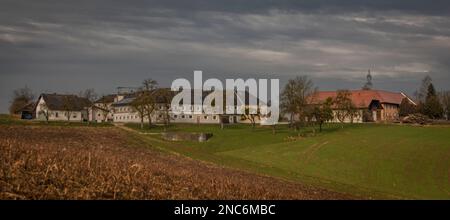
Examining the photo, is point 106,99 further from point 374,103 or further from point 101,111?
point 374,103

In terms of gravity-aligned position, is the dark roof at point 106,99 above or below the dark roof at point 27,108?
above

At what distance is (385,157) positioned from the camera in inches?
2308

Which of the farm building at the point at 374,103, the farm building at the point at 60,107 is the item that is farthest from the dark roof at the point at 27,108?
the farm building at the point at 374,103

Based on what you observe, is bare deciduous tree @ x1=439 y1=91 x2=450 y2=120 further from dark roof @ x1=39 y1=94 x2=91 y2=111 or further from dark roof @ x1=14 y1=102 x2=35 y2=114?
dark roof @ x1=14 y1=102 x2=35 y2=114

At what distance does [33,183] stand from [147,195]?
4197 millimetres

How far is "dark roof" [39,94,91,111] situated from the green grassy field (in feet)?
268

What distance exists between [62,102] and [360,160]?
119 m

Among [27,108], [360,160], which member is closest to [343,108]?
[360,160]

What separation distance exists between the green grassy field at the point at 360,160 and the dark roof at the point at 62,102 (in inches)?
3212

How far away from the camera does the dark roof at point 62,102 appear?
156188mm

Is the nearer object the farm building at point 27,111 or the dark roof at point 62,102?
the dark roof at point 62,102

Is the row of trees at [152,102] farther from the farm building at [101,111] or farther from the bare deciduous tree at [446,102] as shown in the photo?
the bare deciduous tree at [446,102]

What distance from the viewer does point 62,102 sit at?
159 meters
